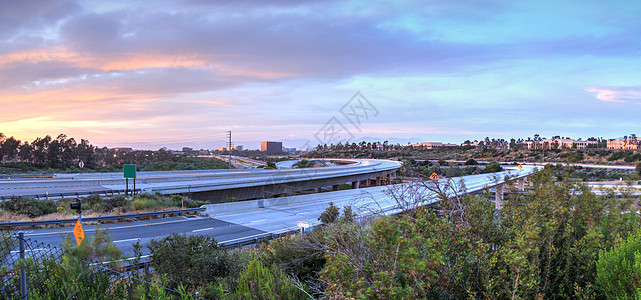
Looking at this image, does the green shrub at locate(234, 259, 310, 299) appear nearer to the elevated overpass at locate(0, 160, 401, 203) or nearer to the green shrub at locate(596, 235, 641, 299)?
the green shrub at locate(596, 235, 641, 299)

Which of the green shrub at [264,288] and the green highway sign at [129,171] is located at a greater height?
the green highway sign at [129,171]

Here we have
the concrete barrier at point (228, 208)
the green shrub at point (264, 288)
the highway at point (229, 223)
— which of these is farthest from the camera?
the concrete barrier at point (228, 208)

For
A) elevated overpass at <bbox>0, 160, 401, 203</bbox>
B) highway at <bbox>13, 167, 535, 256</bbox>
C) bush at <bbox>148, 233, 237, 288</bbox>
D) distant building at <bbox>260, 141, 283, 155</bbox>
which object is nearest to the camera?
bush at <bbox>148, 233, 237, 288</bbox>

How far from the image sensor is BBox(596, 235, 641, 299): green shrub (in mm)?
3718

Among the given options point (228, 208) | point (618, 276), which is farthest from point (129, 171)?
point (618, 276)

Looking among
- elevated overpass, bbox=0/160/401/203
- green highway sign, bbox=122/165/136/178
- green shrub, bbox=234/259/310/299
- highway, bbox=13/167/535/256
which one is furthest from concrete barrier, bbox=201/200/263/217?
green shrub, bbox=234/259/310/299

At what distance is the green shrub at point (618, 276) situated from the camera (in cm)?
372

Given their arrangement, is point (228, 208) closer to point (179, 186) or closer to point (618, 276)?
point (179, 186)

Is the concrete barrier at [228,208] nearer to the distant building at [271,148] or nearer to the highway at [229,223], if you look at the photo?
the highway at [229,223]

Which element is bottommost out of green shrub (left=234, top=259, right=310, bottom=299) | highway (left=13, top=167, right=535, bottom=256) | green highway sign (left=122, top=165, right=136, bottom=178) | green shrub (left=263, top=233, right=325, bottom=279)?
highway (left=13, top=167, right=535, bottom=256)

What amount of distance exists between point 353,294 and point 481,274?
60.7 inches

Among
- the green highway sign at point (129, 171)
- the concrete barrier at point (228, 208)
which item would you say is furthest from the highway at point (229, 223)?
the green highway sign at point (129, 171)

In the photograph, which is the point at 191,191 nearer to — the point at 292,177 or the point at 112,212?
the point at 112,212

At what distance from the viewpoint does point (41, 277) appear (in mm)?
6074
